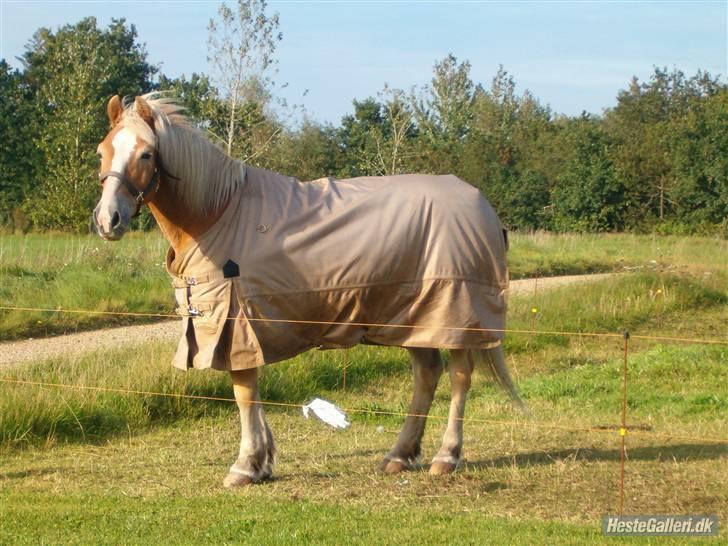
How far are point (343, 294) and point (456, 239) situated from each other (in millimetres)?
807

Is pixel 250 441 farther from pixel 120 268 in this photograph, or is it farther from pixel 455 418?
pixel 120 268

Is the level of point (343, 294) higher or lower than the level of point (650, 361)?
higher

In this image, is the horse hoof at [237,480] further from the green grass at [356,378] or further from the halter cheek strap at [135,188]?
the green grass at [356,378]

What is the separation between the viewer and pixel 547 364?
11867 millimetres

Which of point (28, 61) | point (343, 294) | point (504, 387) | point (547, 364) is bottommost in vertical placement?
point (547, 364)

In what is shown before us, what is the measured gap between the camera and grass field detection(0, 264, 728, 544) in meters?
5.42

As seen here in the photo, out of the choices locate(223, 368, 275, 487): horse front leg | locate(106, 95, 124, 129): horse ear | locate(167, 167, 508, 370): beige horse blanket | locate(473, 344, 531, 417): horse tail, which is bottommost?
locate(223, 368, 275, 487): horse front leg

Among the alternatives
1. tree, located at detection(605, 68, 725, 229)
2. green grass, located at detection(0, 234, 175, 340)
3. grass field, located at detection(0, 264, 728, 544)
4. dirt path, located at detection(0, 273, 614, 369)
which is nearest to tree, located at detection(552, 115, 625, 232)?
tree, located at detection(605, 68, 725, 229)

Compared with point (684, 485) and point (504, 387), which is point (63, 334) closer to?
point (504, 387)

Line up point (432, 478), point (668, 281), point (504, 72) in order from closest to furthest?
point (432, 478)
point (668, 281)
point (504, 72)

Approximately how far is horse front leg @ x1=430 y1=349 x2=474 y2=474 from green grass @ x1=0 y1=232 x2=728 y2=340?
7806 millimetres

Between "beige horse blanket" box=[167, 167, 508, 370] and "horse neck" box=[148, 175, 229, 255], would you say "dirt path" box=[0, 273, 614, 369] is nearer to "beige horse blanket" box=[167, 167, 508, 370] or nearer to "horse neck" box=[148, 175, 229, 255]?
"horse neck" box=[148, 175, 229, 255]

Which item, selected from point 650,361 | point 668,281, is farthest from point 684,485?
point 668,281

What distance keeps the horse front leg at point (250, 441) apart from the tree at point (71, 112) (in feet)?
74.7
